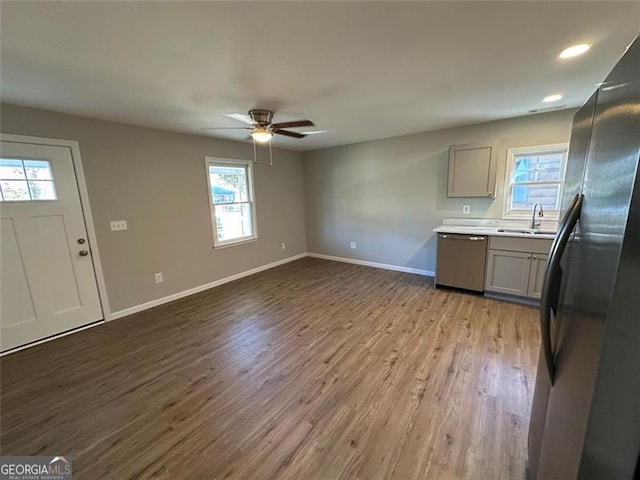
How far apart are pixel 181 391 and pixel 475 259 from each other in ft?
12.1

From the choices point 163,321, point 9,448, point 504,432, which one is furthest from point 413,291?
point 9,448

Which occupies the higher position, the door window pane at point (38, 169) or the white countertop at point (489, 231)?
the door window pane at point (38, 169)

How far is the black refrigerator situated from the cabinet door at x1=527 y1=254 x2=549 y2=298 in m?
2.78

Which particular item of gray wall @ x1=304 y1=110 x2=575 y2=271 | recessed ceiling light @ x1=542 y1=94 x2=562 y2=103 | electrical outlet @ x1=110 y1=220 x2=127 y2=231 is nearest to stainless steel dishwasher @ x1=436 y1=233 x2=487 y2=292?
gray wall @ x1=304 y1=110 x2=575 y2=271

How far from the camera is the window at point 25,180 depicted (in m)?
2.56

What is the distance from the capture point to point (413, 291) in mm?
3908

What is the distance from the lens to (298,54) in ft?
5.89

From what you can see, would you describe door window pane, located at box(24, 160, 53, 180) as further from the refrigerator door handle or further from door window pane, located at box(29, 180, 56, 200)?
the refrigerator door handle

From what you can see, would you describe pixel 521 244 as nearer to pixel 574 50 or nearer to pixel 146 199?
pixel 574 50

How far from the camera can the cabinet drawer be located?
3100 mm

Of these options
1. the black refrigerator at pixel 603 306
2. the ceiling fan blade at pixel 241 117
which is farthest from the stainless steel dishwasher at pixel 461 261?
the ceiling fan blade at pixel 241 117

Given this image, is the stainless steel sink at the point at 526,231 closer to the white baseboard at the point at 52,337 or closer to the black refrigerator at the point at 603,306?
the black refrigerator at the point at 603,306

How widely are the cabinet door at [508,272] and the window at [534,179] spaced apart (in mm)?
745

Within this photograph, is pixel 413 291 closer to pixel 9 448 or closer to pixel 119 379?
pixel 119 379
